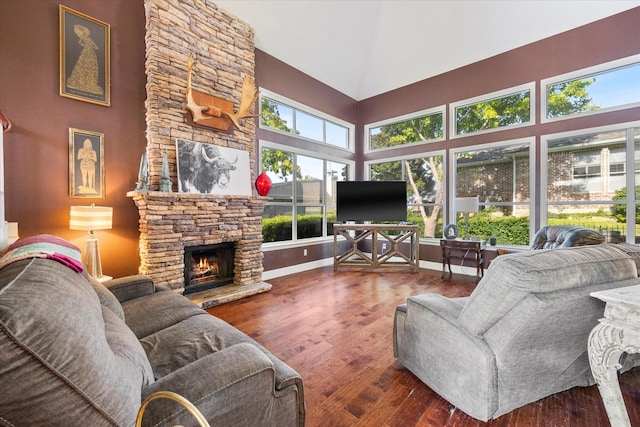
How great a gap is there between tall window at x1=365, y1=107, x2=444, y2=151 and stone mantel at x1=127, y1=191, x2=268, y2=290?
3.37 m

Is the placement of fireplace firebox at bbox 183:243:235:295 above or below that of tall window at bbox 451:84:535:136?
below

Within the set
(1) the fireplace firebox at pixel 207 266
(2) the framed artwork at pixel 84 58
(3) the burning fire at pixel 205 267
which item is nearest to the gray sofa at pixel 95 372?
(1) the fireplace firebox at pixel 207 266

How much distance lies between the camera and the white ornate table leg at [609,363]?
1.20 metres

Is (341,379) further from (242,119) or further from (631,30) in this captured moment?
(631,30)

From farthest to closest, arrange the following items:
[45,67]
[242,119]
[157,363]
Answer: [242,119], [45,67], [157,363]

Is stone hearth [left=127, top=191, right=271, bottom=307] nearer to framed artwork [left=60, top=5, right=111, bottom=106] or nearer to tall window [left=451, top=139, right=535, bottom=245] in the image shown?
framed artwork [left=60, top=5, right=111, bottom=106]

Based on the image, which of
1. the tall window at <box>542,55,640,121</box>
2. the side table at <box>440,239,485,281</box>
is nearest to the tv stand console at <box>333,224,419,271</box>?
the side table at <box>440,239,485,281</box>

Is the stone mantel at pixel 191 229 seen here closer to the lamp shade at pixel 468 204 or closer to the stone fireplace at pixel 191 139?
the stone fireplace at pixel 191 139

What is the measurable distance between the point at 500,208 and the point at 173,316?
5115 mm

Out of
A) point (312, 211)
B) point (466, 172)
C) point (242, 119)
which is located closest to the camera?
point (242, 119)

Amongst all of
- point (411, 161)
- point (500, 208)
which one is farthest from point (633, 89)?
point (411, 161)

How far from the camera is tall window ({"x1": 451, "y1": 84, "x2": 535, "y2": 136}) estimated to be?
4.54m

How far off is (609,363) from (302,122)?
506 centimetres

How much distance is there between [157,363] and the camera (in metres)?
1.34
